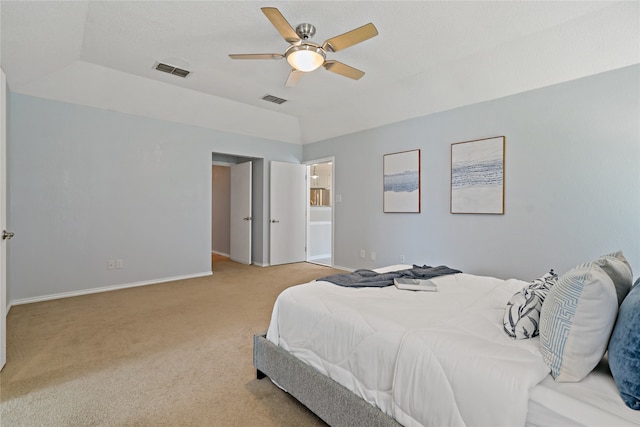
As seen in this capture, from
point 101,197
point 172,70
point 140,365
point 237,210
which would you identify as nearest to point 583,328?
point 140,365

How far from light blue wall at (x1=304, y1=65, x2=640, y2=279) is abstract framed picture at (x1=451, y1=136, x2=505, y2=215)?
0.08 metres

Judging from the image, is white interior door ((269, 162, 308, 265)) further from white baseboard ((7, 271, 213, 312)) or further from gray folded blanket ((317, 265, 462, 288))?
gray folded blanket ((317, 265, 462, 288))

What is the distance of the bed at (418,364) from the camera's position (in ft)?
3.26

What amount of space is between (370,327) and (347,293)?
1.59ft

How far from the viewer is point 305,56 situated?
2.57 meters

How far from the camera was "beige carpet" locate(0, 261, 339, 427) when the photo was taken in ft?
5.52

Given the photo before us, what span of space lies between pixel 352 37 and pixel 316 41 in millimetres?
816

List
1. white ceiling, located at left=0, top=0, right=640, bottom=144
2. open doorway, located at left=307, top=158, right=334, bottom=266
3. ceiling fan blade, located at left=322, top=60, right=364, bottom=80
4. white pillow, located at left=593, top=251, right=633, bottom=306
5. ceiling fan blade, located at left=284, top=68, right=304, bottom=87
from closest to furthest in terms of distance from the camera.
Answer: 1. white pillow, located at left=593, top=251, right=633, bottom=306
2. white ceiling, located at left=0, top=0, right=640, bottom=144
3. ceiling fan blade, located at left=322, top=60, right=364, bottom=80
4. ceiling fan blade, located at left=284, top=68, right=304, bottom=87
5. open doorway, located at left=307, top=158, right=334, bottom=266

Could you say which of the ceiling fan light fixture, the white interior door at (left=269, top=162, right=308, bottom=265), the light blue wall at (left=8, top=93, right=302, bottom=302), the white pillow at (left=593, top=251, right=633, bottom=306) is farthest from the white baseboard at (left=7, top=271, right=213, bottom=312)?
the white pillow at (left=593, top=251, right=633, bottom=306)

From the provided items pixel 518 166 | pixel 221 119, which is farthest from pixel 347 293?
pixel 221 119

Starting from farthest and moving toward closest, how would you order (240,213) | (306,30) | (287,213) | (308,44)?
(240,213) → (287,213) → (306,30) → (308,44)

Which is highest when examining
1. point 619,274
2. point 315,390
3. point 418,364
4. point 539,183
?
point 539,183

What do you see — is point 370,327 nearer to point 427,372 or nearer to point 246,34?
point 427,372

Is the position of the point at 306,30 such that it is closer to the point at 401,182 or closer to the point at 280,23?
the point at 280,23
